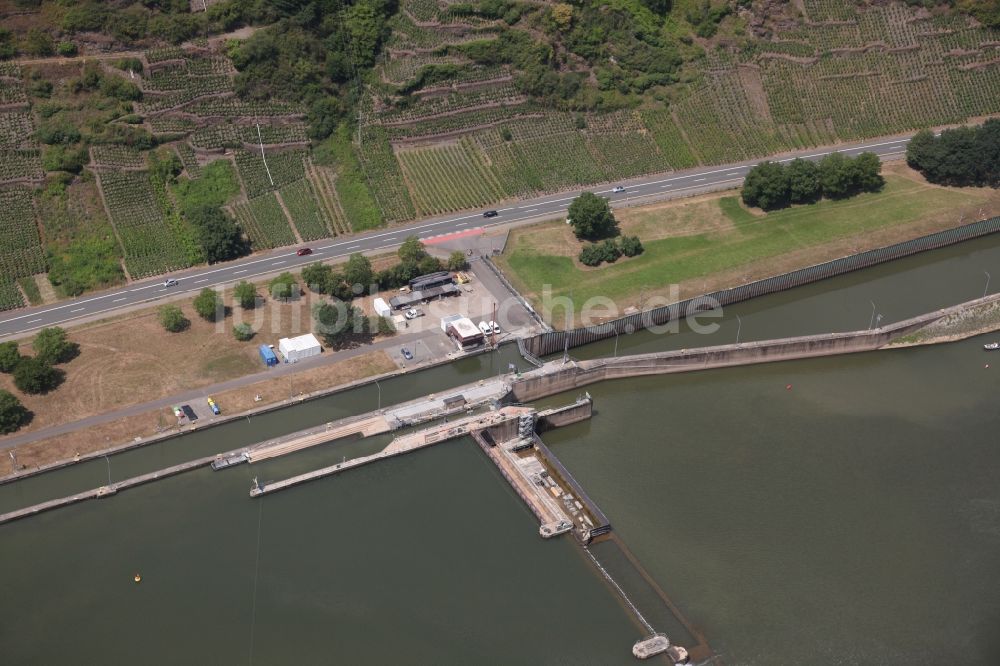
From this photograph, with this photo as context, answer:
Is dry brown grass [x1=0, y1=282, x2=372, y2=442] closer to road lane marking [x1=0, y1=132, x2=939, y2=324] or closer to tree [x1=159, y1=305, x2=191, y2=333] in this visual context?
tree [x1=159, y1=305, x2=191, y2=333]

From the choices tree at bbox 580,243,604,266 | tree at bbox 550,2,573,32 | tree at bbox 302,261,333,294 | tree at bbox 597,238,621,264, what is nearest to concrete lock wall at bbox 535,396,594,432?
tree at bbox 580,243,604,266

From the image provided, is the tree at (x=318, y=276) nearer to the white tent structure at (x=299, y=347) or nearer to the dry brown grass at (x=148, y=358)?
the dry brown grass at (x=148, y=358)

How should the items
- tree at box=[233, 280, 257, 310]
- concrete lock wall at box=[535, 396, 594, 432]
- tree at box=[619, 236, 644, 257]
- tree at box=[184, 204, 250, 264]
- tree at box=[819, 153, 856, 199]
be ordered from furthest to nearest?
tree at box=[819, 153, 856, 199] < tree at box=[619, 236, 644, 257] < tree at box=[184, 204, 250, 264] < tree at box=[233, 280, 257, 310] < concrete lock wall at box=[535, 396, 594, 432]

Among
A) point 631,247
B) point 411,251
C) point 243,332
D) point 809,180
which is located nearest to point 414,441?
point 243,332

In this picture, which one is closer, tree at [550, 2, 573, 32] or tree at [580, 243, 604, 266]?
tree at [580, 243, 604, 266]

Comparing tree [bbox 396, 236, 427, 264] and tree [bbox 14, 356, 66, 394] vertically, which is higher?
tree [bbox 396, 236, 427, 264]

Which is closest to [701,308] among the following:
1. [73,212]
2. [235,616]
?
[235,616]

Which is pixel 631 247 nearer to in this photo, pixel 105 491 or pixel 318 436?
pixel 318 436
